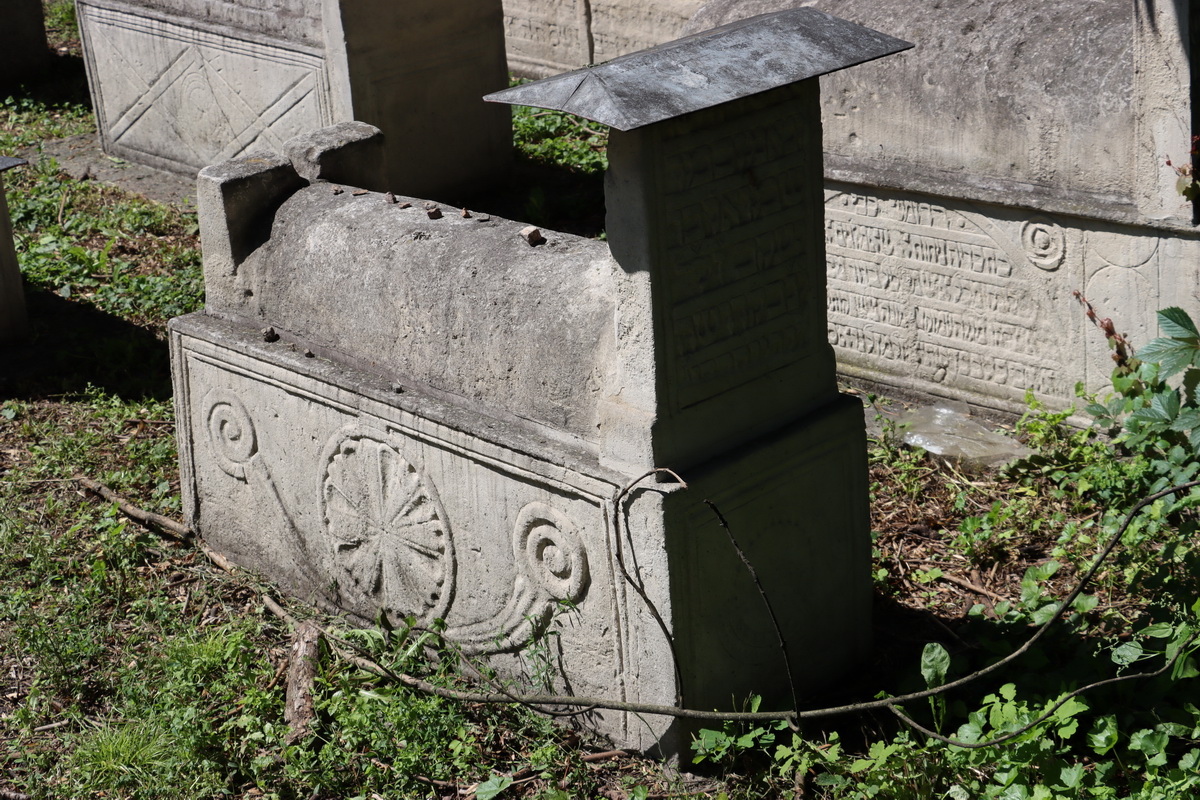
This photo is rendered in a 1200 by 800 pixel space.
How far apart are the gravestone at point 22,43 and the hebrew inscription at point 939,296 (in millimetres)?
6974

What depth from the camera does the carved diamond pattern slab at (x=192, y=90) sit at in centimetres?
739

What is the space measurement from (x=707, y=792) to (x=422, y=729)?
0.77 metres

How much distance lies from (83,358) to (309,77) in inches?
83.7

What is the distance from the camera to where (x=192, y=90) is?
801 centimetres

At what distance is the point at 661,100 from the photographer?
2752 millimetres

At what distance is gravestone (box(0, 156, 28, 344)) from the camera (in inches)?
240

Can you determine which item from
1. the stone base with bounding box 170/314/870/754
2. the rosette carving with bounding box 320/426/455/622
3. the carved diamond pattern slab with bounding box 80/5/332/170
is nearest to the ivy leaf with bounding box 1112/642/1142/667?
the stone base with bounding box 170/314/870/754

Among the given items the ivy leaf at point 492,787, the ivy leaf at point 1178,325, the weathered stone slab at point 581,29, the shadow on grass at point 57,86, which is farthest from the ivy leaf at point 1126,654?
the shadow on grass at point 57,86

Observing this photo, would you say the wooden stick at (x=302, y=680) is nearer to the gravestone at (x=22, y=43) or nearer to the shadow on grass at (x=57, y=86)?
the shadow on grass at (x=57, y=86)

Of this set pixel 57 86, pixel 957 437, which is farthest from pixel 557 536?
pixel 57 86

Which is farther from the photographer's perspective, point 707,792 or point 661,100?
point 707,792

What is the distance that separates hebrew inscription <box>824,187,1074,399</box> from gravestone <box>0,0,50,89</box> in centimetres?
697

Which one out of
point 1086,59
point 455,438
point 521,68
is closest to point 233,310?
point 455,438

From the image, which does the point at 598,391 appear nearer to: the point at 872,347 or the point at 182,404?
the point at 182,404
